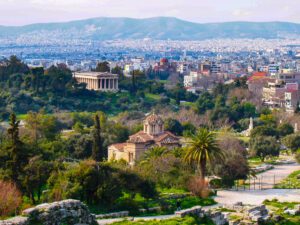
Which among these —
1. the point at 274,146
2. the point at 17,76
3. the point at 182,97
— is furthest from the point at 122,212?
the point at 182,97

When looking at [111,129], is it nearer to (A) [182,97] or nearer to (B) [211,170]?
(B) [211,170]

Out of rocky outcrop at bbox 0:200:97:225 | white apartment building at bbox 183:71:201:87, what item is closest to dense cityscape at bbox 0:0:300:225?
rocky outcrop at bbox 0:200:97:225

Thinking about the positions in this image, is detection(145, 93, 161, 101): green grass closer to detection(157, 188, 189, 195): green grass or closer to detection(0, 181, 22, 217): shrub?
detection(157, 188, 189, 195): green grass

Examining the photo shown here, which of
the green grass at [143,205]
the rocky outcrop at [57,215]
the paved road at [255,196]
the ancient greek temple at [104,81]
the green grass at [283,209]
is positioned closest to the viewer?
the rocky outcrop at [57,215]

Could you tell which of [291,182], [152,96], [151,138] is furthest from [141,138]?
[152,96]

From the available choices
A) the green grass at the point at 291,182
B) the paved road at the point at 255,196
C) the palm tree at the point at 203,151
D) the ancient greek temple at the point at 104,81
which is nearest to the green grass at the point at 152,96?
the ancient greek temple at the point at 104,81

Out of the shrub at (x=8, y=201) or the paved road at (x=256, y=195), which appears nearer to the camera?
the shrub at (x=8, y=201)

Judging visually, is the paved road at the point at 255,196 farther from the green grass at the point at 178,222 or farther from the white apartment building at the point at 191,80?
the white apartment building at the point at 191,80
